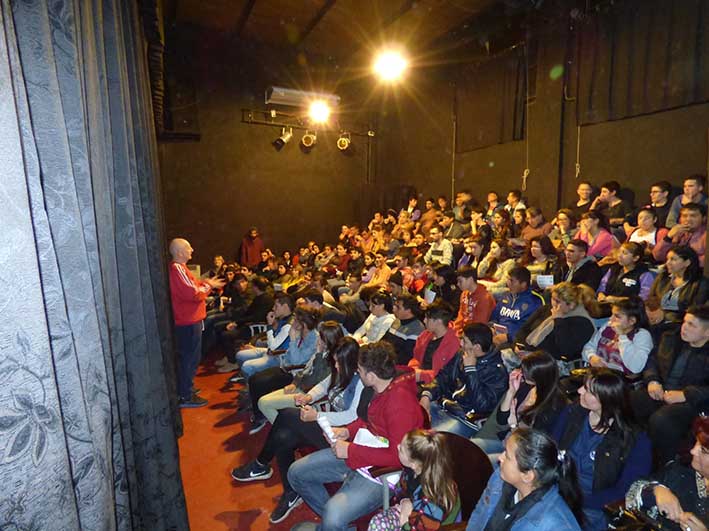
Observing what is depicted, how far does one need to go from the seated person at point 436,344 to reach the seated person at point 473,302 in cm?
98

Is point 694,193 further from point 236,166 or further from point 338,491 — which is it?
point 236,166

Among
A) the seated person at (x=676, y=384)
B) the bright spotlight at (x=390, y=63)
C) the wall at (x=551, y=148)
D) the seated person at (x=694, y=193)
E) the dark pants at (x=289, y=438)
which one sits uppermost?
the bright spotlight at (x=390, y=63)

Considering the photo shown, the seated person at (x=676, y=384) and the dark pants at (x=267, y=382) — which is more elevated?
the seated person at (x=676, y=384)

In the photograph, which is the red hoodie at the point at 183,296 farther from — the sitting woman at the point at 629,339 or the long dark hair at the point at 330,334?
the sitting woman at the point at 629,339

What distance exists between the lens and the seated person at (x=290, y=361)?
3.73 meters

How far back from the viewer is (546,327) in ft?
11.9

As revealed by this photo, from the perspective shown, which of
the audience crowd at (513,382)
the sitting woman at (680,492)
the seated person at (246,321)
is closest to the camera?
the sitting woman at (680,492)

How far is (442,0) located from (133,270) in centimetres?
718

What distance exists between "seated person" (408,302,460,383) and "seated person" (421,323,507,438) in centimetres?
29

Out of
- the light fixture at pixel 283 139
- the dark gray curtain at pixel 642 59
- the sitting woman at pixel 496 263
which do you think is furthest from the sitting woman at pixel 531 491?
the light fixture at pixel 283 139

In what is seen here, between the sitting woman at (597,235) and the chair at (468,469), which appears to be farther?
the sitting woman at (597,235)

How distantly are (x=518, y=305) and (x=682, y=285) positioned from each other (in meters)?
1.35

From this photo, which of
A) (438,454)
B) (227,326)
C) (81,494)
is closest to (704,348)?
(438,454)

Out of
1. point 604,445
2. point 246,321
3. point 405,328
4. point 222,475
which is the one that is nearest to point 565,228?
point 405,328
